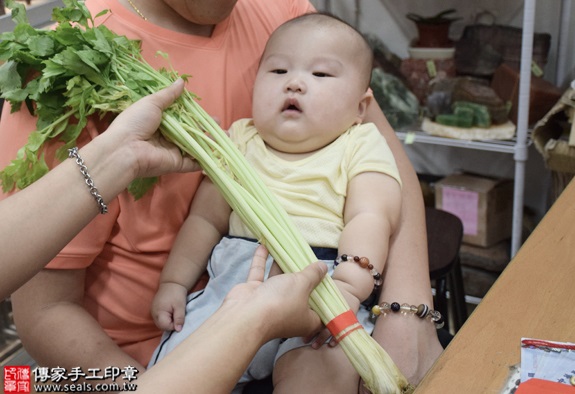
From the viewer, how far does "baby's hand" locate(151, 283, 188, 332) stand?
1.27 m

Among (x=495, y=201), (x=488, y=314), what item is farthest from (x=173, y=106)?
(x=495, y=201)

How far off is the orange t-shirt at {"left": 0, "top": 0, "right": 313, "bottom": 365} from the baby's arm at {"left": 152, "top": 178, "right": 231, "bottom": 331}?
0.05m

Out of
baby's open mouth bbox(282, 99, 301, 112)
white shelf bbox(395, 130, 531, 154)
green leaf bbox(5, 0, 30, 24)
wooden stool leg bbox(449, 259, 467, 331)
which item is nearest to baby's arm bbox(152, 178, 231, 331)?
baby's open mouth bbox(282, 99, 301, 112)

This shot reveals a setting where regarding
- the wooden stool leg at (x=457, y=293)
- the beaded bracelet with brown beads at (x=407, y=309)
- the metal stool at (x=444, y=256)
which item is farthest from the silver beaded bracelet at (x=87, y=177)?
the wooden stool leg at (x=457, y=293)

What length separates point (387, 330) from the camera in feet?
4.09

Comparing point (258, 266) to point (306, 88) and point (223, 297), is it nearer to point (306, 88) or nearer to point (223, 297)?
point (223, 297)

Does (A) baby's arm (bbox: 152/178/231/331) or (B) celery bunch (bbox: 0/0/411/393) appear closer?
(B) celery bunch (bbox: 0/0/411/393)

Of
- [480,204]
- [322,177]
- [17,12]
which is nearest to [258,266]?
[322,177]

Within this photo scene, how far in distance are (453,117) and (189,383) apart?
2179mm

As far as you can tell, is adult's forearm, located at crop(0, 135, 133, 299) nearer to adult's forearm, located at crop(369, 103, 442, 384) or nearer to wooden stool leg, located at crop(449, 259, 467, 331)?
adult's forearm, located at crop(369, 103, 442, 384)

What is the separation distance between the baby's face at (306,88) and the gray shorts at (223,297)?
26cm

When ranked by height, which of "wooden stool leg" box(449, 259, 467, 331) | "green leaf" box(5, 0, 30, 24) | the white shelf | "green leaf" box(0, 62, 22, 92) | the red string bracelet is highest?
"green leaf" box(5, 0, 30, 24)

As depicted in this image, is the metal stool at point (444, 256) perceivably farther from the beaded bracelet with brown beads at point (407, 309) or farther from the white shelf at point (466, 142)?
the white shelf at point (466, 142)

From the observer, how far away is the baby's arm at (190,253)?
1.28m
